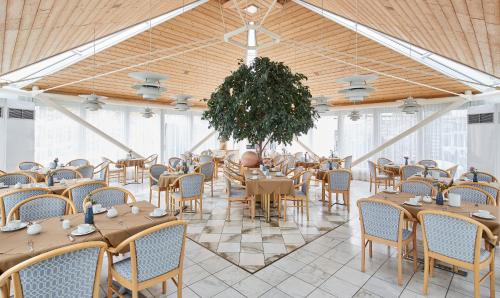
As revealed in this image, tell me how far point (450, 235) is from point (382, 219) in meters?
0.63

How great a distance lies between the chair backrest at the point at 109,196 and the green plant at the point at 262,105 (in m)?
2.27

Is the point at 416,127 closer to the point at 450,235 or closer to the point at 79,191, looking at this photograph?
the point at 450,235

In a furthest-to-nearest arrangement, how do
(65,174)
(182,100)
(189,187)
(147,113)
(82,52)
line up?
(147,113) → (82,52) → (182,100) → (65,174) → (189,187)

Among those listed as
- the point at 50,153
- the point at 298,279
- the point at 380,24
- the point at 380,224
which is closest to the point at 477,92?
the point at 380,24

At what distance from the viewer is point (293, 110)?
5.09 meters

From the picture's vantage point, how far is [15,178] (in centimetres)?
473

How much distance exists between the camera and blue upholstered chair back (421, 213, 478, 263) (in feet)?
7.68

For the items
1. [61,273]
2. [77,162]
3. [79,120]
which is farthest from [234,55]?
[61,273]

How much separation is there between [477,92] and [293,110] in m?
6.48

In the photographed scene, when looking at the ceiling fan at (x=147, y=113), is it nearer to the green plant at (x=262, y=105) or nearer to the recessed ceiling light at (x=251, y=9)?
the green plant at (x=262, y=105)

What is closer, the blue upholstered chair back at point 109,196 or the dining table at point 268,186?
the blue upholstered chair back at point 109,196

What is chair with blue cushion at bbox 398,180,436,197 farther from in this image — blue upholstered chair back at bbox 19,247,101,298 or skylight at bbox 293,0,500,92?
blue upholstered chair back at bbox 19,247,101,298

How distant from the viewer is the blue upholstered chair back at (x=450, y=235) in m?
2.34

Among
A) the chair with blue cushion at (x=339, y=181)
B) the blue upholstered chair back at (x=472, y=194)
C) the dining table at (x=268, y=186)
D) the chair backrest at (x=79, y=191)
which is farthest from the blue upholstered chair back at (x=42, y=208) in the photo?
the blue upholstered chair back at (x=472, y=194)
